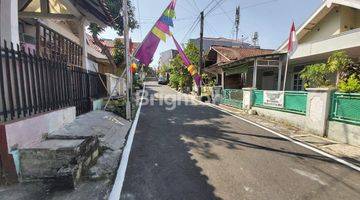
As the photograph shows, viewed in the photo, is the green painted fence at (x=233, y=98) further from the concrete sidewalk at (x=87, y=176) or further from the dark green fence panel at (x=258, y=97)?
the concrete sidewalk at (x=87, y=176)

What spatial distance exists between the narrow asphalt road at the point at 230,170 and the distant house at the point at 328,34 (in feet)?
20.6

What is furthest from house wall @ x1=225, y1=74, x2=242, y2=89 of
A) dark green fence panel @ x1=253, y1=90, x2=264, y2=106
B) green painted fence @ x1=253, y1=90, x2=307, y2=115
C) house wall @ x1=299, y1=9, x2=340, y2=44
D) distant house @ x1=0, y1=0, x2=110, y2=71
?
distant house @ x1=0, y1=0, x2=110, y2=71

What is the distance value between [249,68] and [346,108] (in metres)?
11.2

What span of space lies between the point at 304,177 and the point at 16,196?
4923mm

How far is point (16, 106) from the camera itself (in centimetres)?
420

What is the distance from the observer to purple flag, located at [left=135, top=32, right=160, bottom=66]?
9.83 m

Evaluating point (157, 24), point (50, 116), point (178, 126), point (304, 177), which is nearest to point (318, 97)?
point (304, 177)

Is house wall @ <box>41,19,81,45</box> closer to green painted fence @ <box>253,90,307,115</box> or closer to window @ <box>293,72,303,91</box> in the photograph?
green painted fence @ <box>253,90,307,115</box>

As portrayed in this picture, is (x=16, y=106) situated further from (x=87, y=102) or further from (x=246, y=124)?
(x=246, y=124)

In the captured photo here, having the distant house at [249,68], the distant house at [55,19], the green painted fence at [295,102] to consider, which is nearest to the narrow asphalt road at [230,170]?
the green painted fence at [295,102]

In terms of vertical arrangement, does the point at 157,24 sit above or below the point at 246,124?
above

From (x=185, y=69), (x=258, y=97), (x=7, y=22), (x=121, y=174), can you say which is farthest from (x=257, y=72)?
(x=7, y=22)

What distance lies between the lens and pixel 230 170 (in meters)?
4.57

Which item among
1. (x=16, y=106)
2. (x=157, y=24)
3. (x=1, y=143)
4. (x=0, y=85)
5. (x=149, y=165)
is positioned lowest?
(x=149, y=165)
